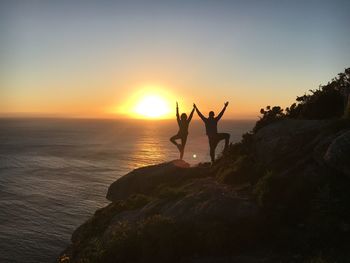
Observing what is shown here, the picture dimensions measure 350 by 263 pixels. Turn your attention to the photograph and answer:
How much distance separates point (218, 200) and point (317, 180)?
354cm

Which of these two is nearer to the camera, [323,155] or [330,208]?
[330,208]

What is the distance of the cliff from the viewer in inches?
440

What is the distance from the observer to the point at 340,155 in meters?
12.6

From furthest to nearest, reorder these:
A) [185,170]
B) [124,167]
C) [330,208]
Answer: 1. [124,167]
2. [185,170]
3. [330,208]

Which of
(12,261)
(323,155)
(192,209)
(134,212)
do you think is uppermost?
(323,155)

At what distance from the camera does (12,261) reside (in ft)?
117

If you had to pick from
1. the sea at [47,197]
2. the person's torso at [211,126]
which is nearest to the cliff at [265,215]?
the person's torso at [211,126]

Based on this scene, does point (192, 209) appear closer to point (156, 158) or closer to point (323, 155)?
point (323, 155)

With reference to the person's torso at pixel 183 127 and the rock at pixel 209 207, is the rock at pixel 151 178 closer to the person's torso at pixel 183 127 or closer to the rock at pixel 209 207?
the person's torso at pixel 183 127

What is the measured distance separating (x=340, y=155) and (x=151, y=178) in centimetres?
1095

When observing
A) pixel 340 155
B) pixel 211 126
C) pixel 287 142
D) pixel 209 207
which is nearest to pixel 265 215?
pixel 209 207

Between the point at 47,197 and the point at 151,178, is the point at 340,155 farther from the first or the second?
the point at 47,197

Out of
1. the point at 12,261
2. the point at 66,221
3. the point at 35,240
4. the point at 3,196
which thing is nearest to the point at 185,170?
the point at 12,261

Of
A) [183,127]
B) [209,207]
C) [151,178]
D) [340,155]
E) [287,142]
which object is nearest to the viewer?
[340,155]
